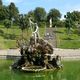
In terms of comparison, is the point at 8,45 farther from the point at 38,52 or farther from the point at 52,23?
the point at 52,23

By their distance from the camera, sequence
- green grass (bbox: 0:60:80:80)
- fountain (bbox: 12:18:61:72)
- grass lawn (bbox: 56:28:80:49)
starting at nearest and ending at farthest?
green grass (bbox: 0:60:80:80) < fountain (bbox: 12:18:61:72) < grass lawn (bbox: 56:28:80:49)

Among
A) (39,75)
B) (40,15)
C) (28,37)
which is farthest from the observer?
(40,15)

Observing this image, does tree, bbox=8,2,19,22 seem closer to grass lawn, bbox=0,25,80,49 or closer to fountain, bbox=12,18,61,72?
grass lawn, bbox=0,25,80,49

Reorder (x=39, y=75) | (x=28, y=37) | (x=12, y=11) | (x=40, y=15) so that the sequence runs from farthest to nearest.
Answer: (x=40, y=15) → (x=12, y=11) → (x=28, y=37) → (x=39, y=75)

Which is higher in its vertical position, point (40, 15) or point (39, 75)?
point (40, 15)

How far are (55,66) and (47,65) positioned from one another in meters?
1.52

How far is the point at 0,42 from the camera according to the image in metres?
99.4

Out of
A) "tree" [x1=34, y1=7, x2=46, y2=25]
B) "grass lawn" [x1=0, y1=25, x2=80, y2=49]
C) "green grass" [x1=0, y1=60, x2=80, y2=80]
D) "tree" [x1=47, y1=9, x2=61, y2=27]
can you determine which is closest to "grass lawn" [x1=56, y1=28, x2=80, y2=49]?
"grass lawn" [x1=0, y1=25, x2=80, y2=49]

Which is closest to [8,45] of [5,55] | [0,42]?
[0,42]

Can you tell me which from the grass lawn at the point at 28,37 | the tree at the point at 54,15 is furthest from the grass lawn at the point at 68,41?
the tree at the point at 54,15

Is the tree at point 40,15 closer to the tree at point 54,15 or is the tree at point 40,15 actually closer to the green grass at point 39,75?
the tree at point 54,15

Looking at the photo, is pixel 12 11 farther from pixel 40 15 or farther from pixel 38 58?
pixel 38 58

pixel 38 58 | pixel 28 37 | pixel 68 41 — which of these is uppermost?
pixel 38 58

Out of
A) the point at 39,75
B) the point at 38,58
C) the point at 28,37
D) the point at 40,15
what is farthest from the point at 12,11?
the point at 39,75
